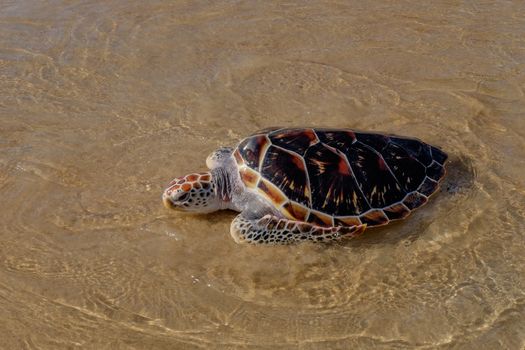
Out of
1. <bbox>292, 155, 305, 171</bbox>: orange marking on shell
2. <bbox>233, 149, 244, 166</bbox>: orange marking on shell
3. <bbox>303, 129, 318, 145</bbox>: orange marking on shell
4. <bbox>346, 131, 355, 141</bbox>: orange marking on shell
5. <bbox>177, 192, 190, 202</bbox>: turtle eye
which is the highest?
<bbox>303, 129, 318, 145</bbox>: orange marking on shell

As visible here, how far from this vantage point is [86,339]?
3.25m

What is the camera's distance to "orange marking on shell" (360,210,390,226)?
409 cm

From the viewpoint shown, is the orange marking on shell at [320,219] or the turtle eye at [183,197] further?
the turtle eye at [183,197]

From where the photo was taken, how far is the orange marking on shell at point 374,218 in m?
4.09

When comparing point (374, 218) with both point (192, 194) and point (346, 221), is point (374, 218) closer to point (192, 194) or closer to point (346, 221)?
point (346, 221)

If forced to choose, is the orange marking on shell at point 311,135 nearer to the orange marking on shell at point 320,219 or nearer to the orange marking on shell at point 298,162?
the orange marking on shell at point 298,162

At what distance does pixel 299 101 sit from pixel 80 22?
349 centimetres

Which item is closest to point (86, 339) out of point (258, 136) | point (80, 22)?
point (258, 136)

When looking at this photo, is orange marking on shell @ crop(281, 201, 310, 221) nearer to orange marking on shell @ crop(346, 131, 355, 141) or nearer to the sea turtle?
the sea turtle

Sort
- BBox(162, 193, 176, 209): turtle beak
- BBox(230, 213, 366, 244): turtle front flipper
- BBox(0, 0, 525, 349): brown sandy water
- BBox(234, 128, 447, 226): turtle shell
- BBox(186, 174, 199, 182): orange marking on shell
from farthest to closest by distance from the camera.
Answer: BBox(186, 174, 199, 182): orange marking on shell, BBox(162, 193, 176, 209): turtle beak, BBox(234, 128, 447, 226): turtle shell, BBox(230, 213, 366, 244): turtle front flipper, BBox(0, 0, 525, 349): brown sandy water

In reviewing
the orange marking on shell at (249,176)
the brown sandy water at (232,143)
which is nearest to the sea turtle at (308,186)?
the orange marking on shell at (249,176)

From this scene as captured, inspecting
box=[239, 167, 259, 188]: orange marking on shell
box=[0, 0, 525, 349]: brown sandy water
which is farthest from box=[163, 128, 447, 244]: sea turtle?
box=[0, 0, 525, 349]: brown sandy water

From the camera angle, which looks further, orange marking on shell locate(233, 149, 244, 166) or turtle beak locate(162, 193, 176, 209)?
orange marking on shell locate(233, 149, 244, 166)

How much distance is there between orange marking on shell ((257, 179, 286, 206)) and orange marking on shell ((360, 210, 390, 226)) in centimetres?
63
